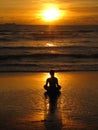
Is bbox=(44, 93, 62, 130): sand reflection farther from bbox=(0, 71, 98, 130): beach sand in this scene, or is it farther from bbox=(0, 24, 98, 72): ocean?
bbox=(0, 24, 98, 72): ocean

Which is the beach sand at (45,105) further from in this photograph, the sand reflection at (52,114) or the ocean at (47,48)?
the ocean at (47,48)

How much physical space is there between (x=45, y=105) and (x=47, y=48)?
20650 millimetres

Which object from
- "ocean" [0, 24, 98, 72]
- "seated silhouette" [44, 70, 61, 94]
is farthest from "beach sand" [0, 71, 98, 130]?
"ocean" [0, 24, 98, 72]

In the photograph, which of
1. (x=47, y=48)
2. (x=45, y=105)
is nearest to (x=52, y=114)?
(x=45, y=105)

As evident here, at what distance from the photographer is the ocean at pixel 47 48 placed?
25.3 m

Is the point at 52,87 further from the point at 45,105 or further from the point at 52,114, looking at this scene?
the point at 52,114

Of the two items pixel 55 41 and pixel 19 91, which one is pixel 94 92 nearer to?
pixel 19 91

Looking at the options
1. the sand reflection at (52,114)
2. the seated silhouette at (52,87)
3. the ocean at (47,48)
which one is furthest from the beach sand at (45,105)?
the ocean at (47,48)

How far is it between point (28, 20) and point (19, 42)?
21858 millimetres

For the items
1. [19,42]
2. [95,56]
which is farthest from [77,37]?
[95,56]

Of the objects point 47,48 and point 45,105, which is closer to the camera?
point 45,105

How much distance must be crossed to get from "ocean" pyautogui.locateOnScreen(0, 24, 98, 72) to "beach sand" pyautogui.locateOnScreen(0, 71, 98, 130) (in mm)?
4206

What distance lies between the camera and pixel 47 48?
3591cm

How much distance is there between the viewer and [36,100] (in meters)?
16.0
